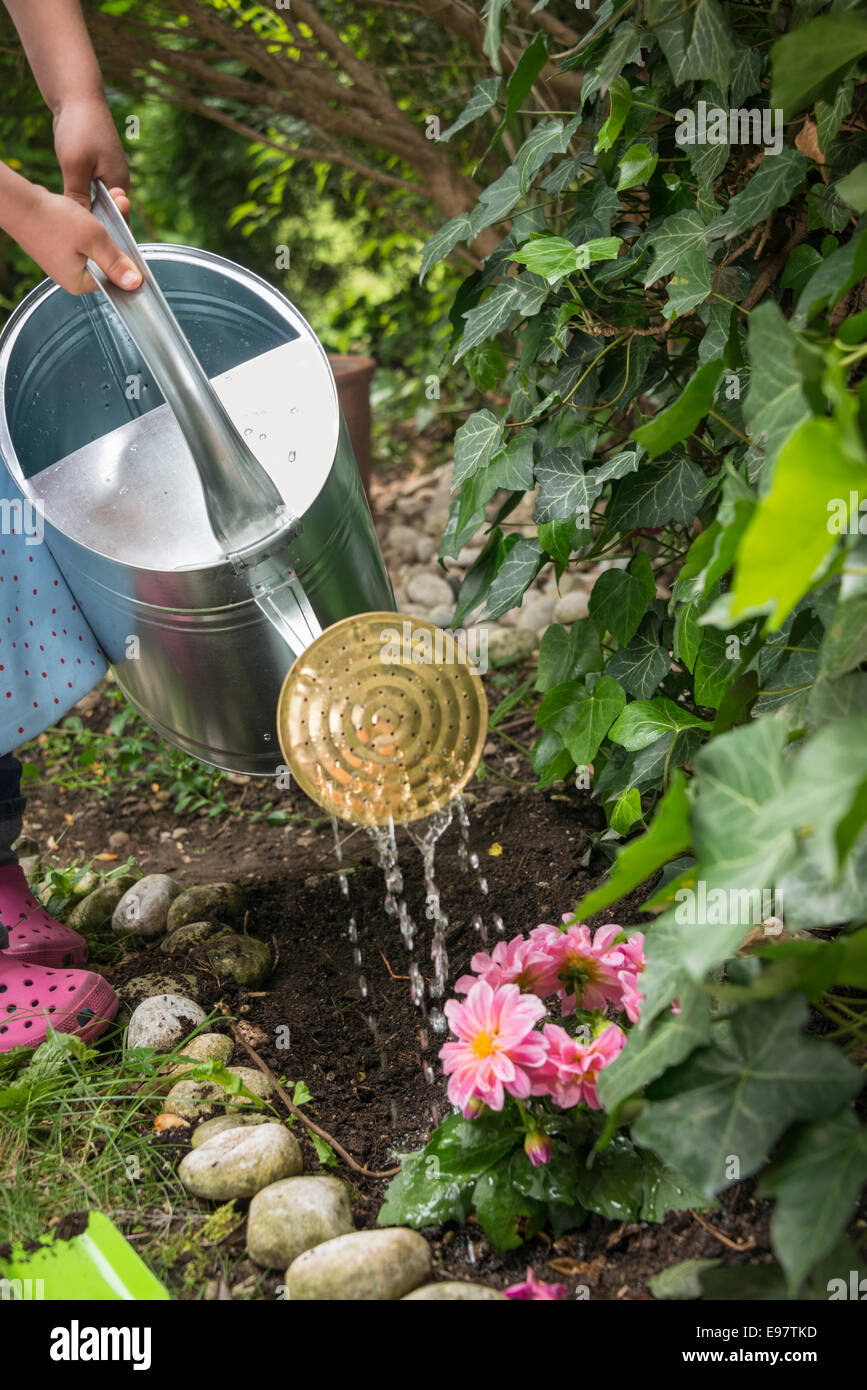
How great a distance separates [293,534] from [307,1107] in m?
0.63

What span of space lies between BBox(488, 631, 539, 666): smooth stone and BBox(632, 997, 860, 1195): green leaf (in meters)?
1.49

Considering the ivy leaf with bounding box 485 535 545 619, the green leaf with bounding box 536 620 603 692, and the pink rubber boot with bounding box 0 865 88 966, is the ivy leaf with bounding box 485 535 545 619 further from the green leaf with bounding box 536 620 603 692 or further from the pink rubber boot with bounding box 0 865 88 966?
the pink rubber boot with bounding box 0 865 88 966

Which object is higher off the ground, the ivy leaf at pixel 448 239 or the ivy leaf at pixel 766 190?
the ivy leaf at pixel 766 190

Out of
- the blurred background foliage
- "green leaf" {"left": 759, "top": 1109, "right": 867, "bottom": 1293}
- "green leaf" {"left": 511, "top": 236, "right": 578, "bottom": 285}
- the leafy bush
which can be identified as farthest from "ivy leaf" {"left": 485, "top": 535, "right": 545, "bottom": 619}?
the blurred background foliage

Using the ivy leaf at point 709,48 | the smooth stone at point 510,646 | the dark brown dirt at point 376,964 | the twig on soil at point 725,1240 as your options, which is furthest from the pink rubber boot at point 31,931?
the ivy leaf at point 709,48

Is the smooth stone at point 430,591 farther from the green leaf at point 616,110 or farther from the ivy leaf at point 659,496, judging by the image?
the green leaf at point 616,110

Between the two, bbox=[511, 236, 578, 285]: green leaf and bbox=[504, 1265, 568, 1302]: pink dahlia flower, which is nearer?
bbox=[504, 1265, 568, 1302]: pink dahlia flower

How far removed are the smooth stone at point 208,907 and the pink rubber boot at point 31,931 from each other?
5.0 inches

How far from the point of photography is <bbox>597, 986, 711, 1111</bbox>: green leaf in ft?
2.41

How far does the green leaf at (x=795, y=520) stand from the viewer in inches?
22.6

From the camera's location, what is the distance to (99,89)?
1386 mm

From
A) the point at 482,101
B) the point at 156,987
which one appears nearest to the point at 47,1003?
the point at 156,987
